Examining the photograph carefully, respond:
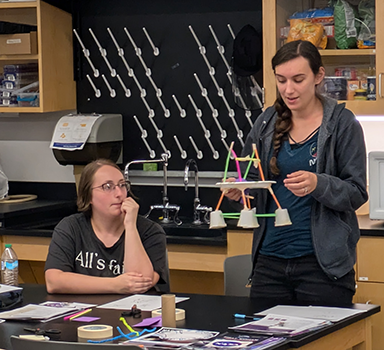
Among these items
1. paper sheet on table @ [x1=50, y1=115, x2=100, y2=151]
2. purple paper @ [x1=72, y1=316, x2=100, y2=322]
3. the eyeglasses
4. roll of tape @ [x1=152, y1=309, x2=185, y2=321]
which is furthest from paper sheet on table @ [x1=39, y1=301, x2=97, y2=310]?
paper sheet on table @ [x1=50, y1=115, x2=100, y2=151]

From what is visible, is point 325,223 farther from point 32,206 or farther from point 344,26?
point 32,206

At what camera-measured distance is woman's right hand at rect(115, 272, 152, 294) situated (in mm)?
2547

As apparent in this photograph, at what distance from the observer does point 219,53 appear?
13.9 ft

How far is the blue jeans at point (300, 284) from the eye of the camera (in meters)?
2.32

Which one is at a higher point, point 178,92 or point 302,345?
point 178,92

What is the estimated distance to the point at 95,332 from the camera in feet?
6.51

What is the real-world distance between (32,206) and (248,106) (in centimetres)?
143

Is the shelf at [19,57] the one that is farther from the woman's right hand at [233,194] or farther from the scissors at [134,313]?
the scissors at [134,313]

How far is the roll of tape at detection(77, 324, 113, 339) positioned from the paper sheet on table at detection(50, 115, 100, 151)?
2.25 meters

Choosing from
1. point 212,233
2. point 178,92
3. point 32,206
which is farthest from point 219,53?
point 32,206

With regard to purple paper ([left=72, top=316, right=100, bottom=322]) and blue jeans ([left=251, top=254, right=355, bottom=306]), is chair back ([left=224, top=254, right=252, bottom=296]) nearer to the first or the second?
blue jeans ([left=251, top=254, right=355, bottom=306])

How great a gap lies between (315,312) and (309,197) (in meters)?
0.39

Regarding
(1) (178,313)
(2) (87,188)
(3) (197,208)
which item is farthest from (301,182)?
(3) (197,208)

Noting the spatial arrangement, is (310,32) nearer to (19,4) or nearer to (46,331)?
(19,4)
